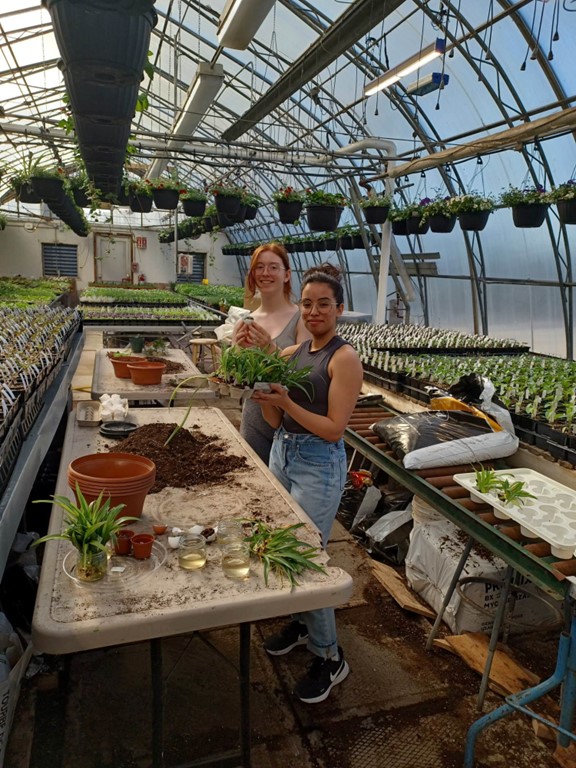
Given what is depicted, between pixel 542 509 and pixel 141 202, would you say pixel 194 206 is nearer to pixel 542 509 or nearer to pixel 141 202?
pixel 141 202

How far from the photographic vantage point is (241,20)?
394 centimetres

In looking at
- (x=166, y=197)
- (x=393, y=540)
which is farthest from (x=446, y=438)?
(x=166, y=197)

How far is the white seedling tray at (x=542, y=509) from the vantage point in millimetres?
2010

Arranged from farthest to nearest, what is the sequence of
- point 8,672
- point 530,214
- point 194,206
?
point 194,206 → point 530,214 → point 8,672

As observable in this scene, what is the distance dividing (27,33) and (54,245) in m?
14.3

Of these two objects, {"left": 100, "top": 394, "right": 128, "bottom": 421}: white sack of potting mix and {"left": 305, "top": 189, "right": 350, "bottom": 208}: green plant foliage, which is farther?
{"left": 305, "top": 189, "right": 350, "bottom": 208}: green plant foliage

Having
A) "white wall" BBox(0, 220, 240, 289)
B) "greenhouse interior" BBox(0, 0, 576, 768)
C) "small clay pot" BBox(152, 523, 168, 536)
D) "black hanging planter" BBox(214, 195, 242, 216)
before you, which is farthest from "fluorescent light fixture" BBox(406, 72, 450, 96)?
"white wall" BBox(0, 220, 240, 289)

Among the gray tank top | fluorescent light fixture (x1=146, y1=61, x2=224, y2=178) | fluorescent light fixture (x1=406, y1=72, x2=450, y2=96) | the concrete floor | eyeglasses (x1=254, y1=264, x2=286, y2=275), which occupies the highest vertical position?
fluorescent light fixture (x1=406, y1=72, x2=450, y2=96)

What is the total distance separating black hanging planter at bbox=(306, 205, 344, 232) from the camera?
7.56 metres

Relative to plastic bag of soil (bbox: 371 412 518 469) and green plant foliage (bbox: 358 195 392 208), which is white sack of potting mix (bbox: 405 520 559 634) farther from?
green plant foliage (bbox: 358 195 392 208)

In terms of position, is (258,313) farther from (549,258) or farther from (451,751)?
(549,258)

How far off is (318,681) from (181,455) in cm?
109

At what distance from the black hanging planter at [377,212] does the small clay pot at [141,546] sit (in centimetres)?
677

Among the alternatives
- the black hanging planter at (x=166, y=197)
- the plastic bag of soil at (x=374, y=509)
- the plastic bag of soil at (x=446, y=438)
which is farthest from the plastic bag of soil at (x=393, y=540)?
the black hanging planter at (x=166, y=197)
